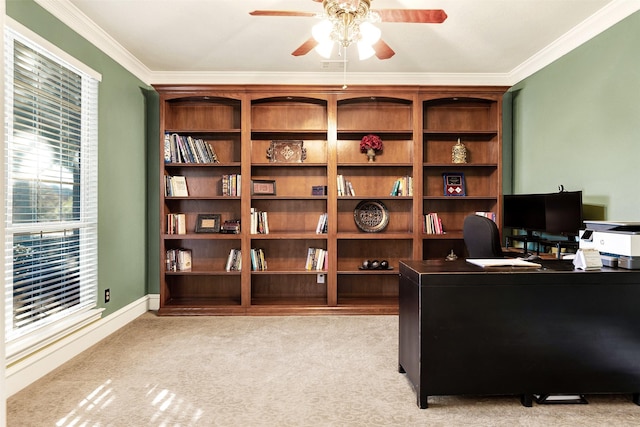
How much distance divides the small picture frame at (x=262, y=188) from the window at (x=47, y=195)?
1.54 meters

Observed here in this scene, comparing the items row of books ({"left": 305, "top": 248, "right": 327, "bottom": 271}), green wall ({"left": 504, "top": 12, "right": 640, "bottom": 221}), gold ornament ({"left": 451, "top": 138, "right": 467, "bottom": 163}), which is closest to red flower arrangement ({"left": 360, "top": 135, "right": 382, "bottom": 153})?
gold ornament ({"left": 451, "top": 138, "right": 467, "bottom": 163})

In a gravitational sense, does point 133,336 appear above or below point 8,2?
below

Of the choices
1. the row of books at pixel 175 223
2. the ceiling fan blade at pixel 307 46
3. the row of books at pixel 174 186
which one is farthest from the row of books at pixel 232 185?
the ceiling fan blade at pixel 307 46

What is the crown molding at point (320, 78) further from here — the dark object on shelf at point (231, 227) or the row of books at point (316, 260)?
the row of books at point (316, 260)

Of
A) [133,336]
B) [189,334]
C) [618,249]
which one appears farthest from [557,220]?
[133,336]

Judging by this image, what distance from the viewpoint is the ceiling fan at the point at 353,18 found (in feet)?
7.06

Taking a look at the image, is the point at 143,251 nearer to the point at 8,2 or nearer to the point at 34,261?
the point at 34,261

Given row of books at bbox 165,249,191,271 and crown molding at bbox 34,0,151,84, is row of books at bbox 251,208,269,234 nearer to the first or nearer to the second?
row of books at bbox 165,249,191,271

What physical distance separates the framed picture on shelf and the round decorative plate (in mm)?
739

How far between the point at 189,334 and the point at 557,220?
11.1 feet

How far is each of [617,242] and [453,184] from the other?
7.30ft

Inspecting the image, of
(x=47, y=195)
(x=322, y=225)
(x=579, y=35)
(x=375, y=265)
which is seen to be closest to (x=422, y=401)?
(x=375, y=265)

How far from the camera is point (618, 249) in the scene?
226 centimetres

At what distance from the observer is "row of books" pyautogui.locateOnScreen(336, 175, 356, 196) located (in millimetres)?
4262
